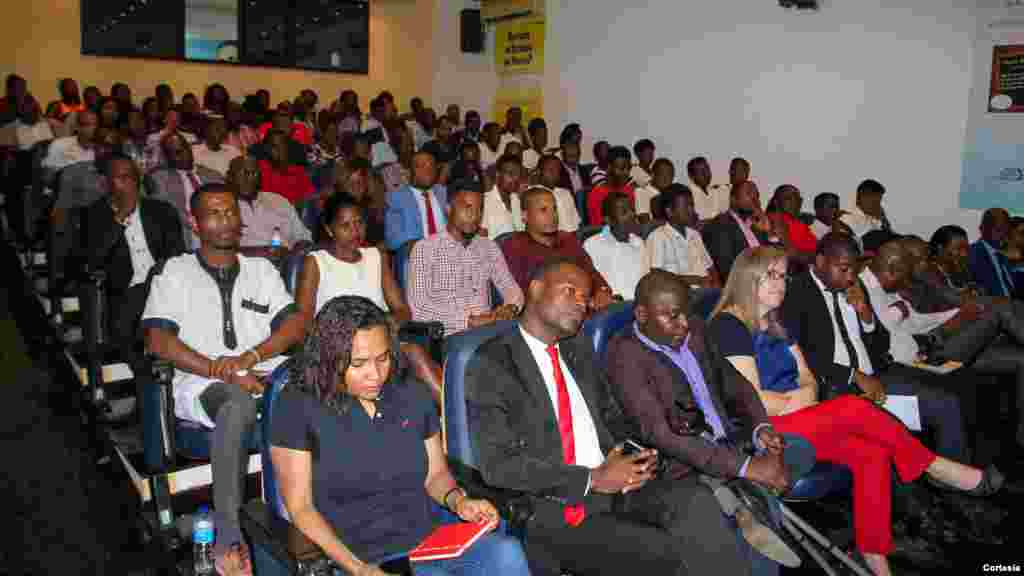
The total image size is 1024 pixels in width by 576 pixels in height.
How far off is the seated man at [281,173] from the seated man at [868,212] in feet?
14.1

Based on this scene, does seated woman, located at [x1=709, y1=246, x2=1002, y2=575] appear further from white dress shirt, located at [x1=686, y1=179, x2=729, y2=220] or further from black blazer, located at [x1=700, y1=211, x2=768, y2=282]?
white dress shirt, located at [x1=686, y1=179, x2=729, y2=220]

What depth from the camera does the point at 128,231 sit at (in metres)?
4.26

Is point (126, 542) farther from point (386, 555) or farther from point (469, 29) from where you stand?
point (469, 29)

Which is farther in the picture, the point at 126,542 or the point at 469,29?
the point at 469,29

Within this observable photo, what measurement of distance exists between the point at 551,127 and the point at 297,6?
11.9 feet

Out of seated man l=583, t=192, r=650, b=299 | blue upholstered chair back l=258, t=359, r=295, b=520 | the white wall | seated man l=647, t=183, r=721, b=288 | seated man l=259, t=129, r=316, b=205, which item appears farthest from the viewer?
the white wall

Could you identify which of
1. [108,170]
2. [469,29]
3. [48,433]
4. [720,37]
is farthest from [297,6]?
[48,433]

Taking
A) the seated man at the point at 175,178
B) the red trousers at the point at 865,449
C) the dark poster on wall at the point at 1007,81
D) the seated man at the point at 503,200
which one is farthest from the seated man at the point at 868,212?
the seated man at the point at 175,178

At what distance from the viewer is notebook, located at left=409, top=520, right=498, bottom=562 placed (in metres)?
2.00

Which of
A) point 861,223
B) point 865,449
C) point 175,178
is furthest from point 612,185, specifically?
point 865,449

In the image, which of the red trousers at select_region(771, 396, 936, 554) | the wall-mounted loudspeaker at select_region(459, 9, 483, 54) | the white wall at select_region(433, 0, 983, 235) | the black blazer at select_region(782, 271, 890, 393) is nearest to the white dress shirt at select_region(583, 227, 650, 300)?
the black blazer at select_region(782, 271, 890, 393)

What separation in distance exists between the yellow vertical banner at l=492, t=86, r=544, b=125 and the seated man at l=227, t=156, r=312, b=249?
577cm

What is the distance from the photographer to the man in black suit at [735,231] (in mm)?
5805

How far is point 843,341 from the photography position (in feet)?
12.2
